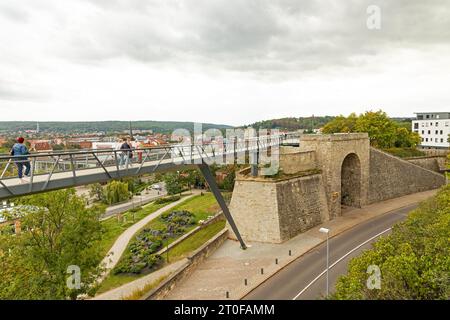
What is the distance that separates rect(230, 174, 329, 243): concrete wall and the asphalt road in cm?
275

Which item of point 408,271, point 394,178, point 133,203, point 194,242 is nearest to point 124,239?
point 194,242

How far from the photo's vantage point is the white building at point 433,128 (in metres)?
66.1

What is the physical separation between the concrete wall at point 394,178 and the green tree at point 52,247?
2729cm

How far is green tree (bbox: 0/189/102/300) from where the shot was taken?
599 inches

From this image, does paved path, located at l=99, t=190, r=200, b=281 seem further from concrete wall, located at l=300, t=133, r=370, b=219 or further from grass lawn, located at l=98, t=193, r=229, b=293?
concrete wall, located at l=300, t=133, r=370, b=219

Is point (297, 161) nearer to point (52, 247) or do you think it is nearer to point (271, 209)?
point (271, 209)

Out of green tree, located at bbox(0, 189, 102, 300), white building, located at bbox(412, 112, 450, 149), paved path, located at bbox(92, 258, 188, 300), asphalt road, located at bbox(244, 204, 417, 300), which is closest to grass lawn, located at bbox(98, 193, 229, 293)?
paved path, located at bbox(92, 258, 188, 300)

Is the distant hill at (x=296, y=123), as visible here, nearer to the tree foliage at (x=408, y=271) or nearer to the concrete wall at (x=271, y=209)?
the concrete wall at (x=271, y=209)

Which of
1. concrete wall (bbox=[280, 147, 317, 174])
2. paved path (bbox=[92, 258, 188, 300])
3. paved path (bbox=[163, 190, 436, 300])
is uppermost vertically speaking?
concrete wall (bbox=[280, 147, 317, 174])

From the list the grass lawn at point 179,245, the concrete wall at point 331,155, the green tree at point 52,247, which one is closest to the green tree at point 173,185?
the grass lawn at point 179,245

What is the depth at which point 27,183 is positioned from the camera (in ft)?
28.9

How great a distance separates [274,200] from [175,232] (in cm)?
2168

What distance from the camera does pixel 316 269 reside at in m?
18.1
